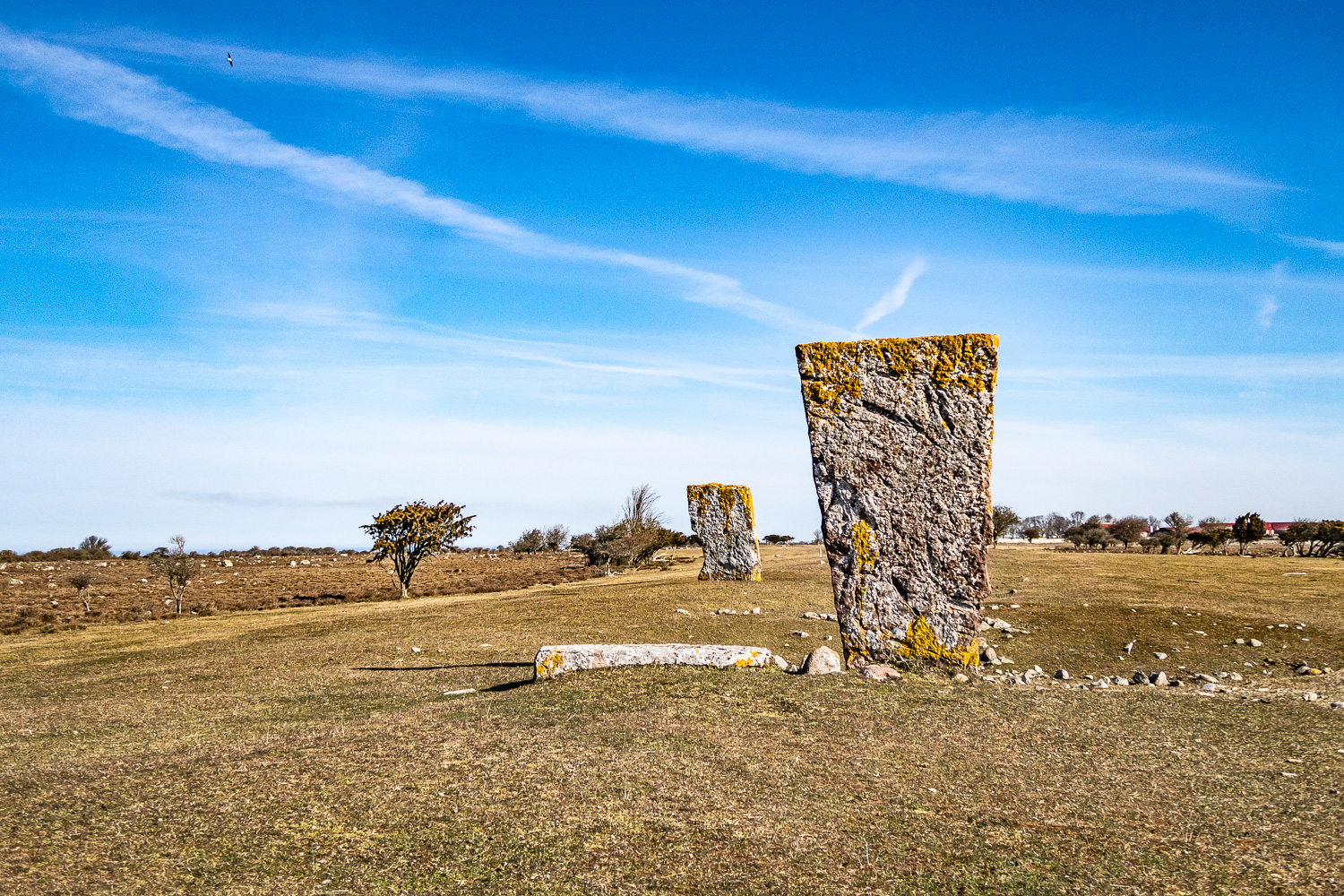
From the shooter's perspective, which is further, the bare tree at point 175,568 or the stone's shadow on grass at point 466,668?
the bare tree at point 175,568

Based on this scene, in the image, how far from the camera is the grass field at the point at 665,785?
4273mm

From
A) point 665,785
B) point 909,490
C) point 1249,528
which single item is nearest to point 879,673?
point 909,490

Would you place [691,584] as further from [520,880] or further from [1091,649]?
[520,880]

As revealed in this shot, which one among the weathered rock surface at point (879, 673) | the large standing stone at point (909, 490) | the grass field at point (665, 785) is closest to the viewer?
the grass field at point (665, 785)

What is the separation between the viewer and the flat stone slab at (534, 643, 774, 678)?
8766 mm

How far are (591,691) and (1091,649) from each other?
9352 mm

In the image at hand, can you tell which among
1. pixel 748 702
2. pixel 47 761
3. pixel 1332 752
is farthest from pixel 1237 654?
pixel 47 761

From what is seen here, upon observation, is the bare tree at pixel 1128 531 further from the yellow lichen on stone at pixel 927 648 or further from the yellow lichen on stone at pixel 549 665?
the yellow lichen on stone at pixel 549 665

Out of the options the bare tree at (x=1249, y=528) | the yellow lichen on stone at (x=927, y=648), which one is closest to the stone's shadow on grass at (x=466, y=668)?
the yellow lichen on stone at (x=927, y=648)

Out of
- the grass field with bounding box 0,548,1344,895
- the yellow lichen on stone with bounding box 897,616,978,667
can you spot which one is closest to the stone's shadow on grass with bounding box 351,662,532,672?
the grass field with bounding box 0,548,1344,895

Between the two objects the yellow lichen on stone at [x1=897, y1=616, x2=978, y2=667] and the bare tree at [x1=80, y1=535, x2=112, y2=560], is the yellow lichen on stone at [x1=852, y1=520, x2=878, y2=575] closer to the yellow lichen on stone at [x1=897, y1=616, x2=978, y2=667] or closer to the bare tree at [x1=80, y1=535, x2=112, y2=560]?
the yellow lichen on stone at [x1=897, y1=616, x2=978, y2=667]

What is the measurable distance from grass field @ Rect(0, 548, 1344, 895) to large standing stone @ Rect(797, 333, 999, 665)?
1.22 m

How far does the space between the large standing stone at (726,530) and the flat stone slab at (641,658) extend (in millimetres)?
14913

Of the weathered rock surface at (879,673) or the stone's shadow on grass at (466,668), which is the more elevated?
the weathered rock surface at (879,673)
